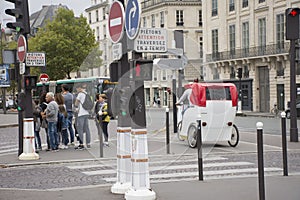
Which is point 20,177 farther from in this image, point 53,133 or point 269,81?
point 269,81

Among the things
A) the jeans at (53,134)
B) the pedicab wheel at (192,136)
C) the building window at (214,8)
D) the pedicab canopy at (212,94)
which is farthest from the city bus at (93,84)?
the building window at (214,8)

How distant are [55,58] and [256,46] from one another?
24105 mm

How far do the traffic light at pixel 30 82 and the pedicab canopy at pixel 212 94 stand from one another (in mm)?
4231

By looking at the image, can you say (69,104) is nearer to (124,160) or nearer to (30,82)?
(30,82)

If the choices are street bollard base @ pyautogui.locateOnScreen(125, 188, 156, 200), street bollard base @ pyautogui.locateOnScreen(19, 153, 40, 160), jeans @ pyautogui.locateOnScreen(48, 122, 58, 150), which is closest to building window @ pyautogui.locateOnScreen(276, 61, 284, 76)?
jeans @ pyautogui.locateOnScreen(48, 122, 58, 150)

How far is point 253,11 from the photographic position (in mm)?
46812

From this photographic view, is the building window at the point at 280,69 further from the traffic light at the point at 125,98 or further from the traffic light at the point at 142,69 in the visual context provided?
the traffic light at the point at 142,69

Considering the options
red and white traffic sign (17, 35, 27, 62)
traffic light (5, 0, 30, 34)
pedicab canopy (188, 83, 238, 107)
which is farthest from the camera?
pedicab canopy (188, 83, 238, 107)

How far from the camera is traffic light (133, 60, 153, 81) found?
812 cm

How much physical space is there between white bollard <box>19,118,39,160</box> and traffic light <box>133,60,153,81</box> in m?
6.58

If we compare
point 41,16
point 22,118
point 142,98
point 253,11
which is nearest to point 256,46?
point 253,11

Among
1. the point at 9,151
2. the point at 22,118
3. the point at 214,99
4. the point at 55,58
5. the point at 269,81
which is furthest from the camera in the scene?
the point at 55,58

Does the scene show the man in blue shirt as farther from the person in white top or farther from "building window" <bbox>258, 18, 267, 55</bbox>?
"building window" <bbox>258, 18, 267, 55</bbox>

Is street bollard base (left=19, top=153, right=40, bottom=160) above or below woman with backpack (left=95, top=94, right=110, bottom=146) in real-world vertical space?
below
